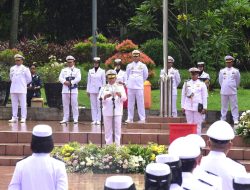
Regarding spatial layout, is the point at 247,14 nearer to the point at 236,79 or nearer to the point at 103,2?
the point at 236,79

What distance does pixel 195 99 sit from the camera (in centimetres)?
1689

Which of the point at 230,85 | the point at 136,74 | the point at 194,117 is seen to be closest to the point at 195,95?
the point at 194,117

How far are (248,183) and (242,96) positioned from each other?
62.3 ft

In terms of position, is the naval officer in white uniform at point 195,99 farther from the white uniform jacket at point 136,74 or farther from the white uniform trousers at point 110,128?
the white uniform jacket at point 136,74

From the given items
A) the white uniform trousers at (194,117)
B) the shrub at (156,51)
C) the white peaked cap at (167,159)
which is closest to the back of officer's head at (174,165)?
the white peaked cap at (167,159)

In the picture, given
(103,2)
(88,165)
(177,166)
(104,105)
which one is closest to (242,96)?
(104,105)

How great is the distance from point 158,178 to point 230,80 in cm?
1446

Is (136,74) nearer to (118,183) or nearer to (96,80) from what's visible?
(96,80)

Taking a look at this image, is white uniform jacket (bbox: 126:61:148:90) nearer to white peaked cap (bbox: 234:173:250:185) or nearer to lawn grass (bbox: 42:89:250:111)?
lawn grass (bbox: 42:89:250:111)

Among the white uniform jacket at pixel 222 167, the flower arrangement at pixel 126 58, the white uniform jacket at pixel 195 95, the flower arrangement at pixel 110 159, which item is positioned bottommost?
the flower arrangement at pixel 110 159

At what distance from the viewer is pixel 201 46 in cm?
2469

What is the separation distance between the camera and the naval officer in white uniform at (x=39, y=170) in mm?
6418

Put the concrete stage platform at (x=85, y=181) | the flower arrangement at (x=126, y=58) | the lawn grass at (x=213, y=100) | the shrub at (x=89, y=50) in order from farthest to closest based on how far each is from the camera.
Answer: the shrub at (x=89, y=50) → the flower arrangement at (x=126, y=58) → the lawn grass at (x=213, y=100) → the concrete stage platform at (x=85, y=181)

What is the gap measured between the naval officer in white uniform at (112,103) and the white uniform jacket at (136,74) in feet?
9.55
